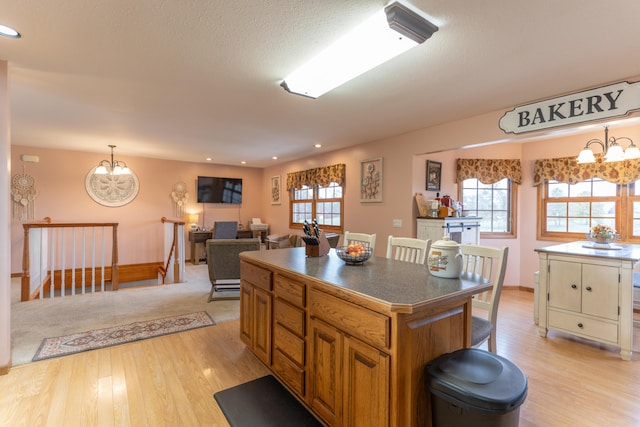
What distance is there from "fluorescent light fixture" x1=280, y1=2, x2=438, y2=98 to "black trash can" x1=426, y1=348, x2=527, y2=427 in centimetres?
174

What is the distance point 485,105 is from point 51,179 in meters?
7.33

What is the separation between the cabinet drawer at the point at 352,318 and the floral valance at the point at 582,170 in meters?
4.50

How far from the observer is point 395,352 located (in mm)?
1284

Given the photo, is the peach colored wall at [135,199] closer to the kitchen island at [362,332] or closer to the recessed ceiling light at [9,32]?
the recessed ceiling light at [9,32]

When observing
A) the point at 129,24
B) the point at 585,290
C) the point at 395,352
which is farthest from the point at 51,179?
the point at 585,290

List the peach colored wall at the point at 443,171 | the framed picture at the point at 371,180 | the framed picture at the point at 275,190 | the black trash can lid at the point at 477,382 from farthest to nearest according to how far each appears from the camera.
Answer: the framed picture at the point at 275,190
the framed picture at the point at 371,180
the peach colored wall at the point at 443,171
the black trash can lid at the point at 477,382

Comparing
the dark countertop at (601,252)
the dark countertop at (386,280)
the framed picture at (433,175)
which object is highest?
the framed picture at (433,175)

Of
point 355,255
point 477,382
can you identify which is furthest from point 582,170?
point 477,382

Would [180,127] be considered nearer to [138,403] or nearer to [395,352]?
[138,403]

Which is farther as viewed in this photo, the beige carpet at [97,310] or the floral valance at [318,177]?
the floral valance at [318,177]

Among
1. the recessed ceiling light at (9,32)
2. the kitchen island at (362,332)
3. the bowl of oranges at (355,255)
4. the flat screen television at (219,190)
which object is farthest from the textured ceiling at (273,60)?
the flat screen television at (219,190)

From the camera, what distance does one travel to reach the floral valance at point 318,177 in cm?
540

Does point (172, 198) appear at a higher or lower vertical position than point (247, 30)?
lower

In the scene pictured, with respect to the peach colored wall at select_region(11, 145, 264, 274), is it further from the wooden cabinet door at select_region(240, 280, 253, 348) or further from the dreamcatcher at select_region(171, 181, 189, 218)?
the wooden cabinet door at select_region(240, 280, 253, 348)
